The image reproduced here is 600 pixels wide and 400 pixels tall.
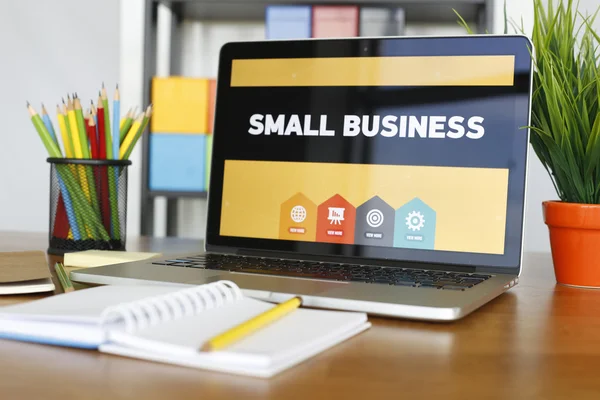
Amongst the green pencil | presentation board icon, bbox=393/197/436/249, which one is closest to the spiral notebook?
the green pencil

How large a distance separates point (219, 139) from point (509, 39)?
0.42m

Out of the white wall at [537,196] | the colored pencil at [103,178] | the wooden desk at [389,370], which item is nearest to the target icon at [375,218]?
the wooden desk at [389,370]

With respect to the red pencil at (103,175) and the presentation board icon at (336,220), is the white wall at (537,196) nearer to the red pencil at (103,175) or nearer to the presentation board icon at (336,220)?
the presentation board icon at (336,220)

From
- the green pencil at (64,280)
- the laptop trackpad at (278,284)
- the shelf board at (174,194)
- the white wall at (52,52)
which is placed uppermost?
the white wall at (52,52)

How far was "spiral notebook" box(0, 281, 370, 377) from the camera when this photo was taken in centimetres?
45

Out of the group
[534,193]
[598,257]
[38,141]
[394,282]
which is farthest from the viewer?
[38,141]

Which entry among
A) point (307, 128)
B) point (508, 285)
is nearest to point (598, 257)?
point (508, 285)

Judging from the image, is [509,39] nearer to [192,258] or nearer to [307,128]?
[307,128]

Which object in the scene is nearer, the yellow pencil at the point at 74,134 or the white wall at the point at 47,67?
the yellow pencil at the point at 74,134

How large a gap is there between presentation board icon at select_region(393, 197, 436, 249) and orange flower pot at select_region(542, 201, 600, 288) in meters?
0.14

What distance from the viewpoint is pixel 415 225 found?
0.89m

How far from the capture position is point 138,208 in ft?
7.57

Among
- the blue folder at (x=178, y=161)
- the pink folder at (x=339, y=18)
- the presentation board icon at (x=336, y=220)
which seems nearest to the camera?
the presentation board icon at (x=336, y=220)

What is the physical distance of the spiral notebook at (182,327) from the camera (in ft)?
1.47
